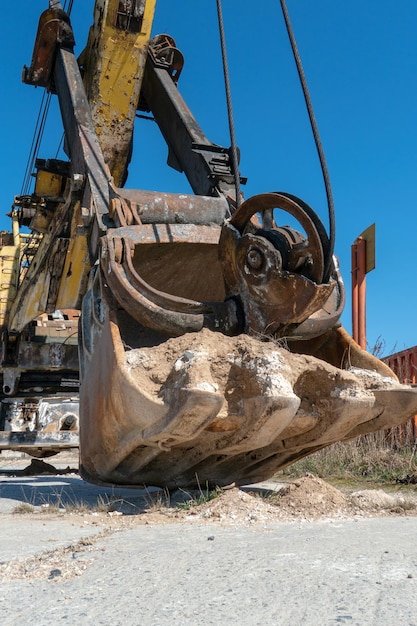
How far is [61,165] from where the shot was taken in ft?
21.5

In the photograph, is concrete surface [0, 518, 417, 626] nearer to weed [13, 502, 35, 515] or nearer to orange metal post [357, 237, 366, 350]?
weed [13, 502, 35, 515]

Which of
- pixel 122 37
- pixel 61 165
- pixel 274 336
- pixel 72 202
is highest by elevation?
pixel 122 37

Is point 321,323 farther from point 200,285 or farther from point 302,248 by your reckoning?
point 200,285

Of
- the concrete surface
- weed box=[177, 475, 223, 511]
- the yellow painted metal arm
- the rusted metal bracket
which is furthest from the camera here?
the yellow painted metal arm

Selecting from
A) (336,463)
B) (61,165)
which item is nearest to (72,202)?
(61,165)

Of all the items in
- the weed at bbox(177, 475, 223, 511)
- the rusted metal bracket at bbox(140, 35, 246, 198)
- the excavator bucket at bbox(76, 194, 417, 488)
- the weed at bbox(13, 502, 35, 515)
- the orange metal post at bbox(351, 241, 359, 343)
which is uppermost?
the rusted metal bracket at bbox(140, 35, 246, 198)

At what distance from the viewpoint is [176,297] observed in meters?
4.61

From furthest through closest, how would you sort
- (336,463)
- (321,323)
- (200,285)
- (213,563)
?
1. (336,463)
2. (200,285)
3. (321,323)
4. (213,563)

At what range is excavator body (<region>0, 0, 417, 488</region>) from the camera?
4121 mm

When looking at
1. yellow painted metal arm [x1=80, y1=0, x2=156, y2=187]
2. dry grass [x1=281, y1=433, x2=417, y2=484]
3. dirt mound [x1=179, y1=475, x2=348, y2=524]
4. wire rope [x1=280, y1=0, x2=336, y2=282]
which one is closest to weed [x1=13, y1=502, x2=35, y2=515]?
dirt mound [x1=179, y1=475, x2=348, y2=524]

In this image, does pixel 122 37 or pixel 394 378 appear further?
pixel 122 37

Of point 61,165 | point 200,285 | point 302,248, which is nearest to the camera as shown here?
point 302,248

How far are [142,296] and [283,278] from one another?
2.70 feet

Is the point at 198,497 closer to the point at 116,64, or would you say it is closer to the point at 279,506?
the point at 279,506
